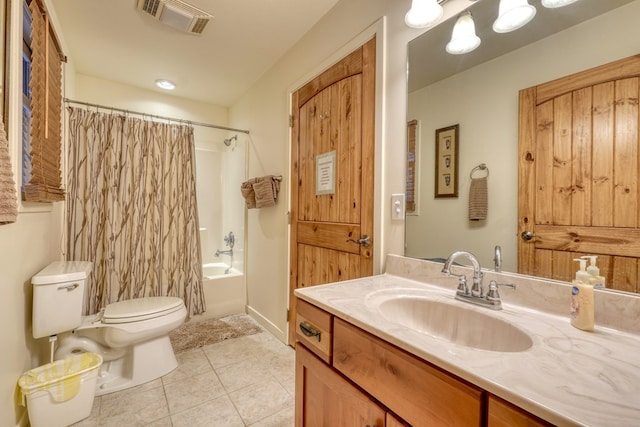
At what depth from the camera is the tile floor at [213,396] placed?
4.78 ft

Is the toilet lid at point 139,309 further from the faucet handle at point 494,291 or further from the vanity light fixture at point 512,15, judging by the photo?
the vanity light fixture at point 512,15

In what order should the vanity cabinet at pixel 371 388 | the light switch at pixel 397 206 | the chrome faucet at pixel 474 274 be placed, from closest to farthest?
the vanity cabinet at pixel 371 388, the chrome faucet at pixel 474 274, the light switch at pixel 397 206

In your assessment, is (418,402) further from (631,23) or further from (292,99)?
(292,99)

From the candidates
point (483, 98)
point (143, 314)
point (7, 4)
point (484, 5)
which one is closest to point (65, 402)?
point (143, 314)

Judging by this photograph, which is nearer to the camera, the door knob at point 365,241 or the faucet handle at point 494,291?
the faucet handle at point 494,291

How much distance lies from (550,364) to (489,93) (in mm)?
969

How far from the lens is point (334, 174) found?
1.77 m

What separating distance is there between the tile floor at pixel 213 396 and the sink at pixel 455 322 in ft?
3.10

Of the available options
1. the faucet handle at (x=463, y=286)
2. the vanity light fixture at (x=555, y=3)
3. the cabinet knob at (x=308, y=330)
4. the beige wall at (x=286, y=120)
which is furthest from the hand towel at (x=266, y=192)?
the vanity light fixture at (x=555, y=3)

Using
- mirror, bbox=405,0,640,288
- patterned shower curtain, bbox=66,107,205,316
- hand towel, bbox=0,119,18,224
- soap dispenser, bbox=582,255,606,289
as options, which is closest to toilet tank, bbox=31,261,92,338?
patterned shower curtain, bbox=66,107,205,316

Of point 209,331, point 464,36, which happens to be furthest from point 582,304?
point 209,331

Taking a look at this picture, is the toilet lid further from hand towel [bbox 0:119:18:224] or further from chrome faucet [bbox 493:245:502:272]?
chrome faucet [bbox 493:245:502:272]

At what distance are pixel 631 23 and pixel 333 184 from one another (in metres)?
1.33

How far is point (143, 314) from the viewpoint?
69.8 inches
